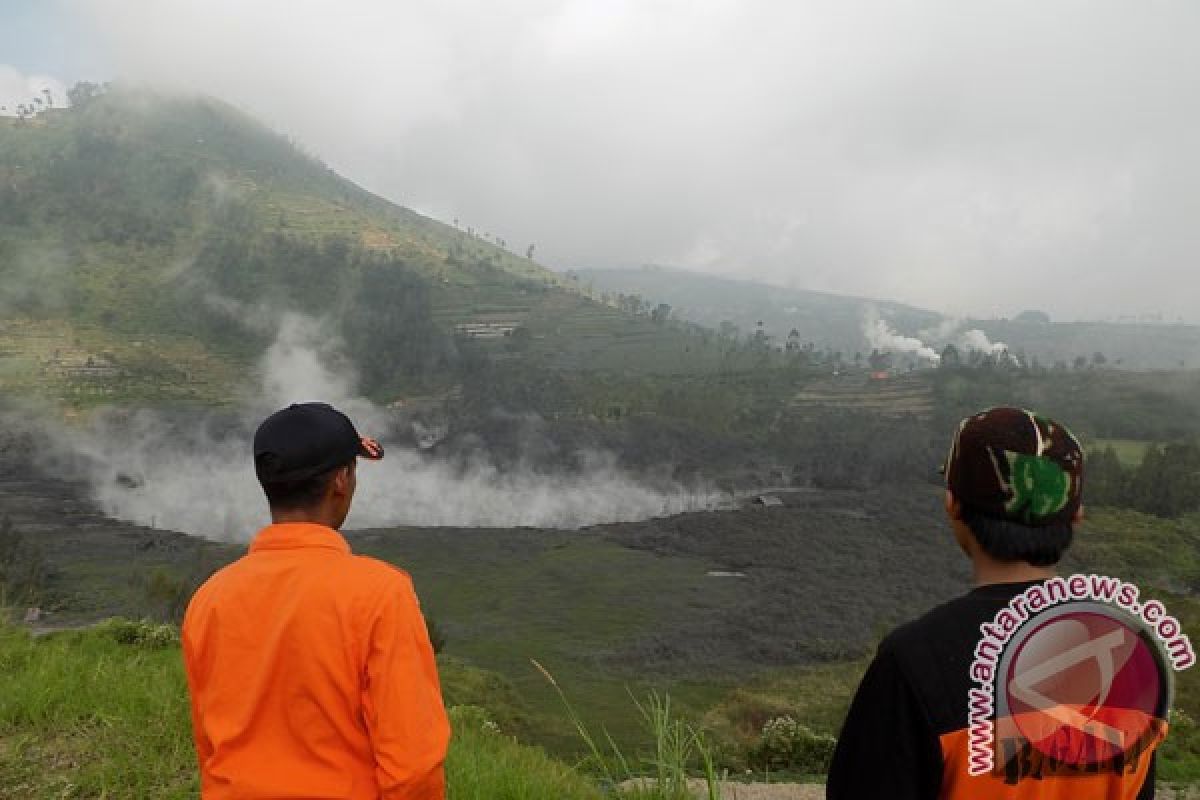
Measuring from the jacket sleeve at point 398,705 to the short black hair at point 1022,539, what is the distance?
147cm

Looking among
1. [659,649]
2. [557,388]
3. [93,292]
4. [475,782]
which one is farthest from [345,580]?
[93,292]

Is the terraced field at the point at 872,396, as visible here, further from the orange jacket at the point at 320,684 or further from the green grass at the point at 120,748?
the orange jacket at the point at 320,684

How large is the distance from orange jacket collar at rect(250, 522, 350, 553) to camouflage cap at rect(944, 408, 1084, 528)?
176cm

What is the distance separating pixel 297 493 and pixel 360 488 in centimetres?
7765

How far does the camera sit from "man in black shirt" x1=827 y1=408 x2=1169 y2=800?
167 centimetres

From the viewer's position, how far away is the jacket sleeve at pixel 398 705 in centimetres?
226

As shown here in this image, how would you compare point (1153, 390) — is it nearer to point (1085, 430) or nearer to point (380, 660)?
point (1085, 430)

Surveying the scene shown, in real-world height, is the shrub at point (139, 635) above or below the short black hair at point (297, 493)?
below

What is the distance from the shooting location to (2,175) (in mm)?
133375

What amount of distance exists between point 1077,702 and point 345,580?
6.12 feet

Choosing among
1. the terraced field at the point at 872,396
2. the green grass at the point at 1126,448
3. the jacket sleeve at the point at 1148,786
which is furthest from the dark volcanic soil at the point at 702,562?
the jacket sleeve at the point at 1148,786

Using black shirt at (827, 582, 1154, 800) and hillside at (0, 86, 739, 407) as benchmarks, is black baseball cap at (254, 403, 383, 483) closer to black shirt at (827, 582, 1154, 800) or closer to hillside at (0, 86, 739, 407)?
black shirt at (827, 582, 1154, 800)

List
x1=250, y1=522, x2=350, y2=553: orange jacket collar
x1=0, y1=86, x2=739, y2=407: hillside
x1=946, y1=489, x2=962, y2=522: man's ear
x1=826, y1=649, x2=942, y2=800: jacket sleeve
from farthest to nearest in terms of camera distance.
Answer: x1=0, y1=86, x2=739, y2=407: hillside
x1=250, y1=522, x2=350, y2=553: orange jacket collar
x1=946, y1=489, x2=962, y2=522: man's ear
x1=826, y1=649, x2=942, y2=800: jacket sleeve

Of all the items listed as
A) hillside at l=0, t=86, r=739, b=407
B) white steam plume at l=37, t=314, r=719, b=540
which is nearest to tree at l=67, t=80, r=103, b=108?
hillside at l=0, t=86, r=739, b=407
